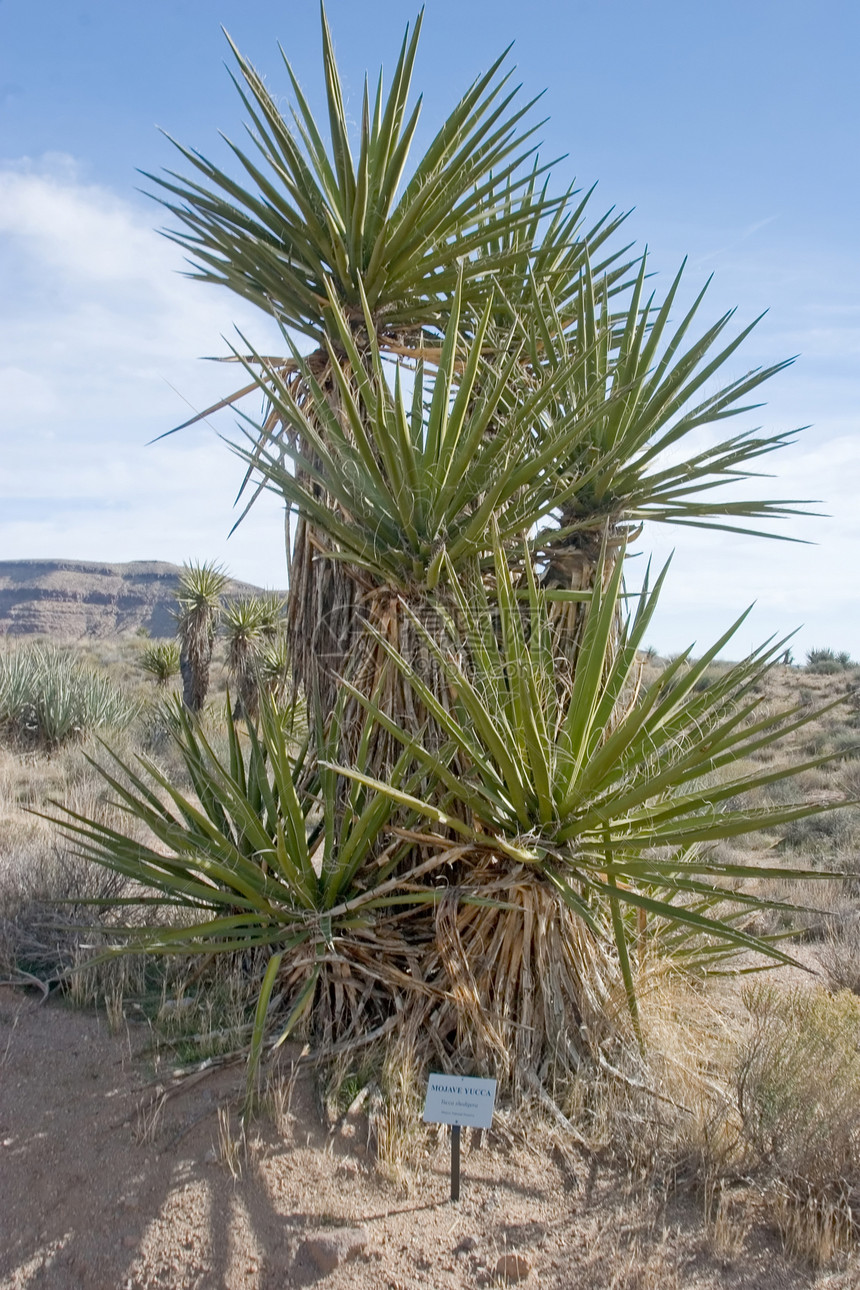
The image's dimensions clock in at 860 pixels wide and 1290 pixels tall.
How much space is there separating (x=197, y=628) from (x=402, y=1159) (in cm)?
1153

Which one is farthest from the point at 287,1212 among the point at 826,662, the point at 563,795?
the point at 826,662

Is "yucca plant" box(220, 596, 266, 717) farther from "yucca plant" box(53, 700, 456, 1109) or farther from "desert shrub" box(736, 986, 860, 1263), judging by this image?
"desert shrub" box(736, 986, 860, 1263)

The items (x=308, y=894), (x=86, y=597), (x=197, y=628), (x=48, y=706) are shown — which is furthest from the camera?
(x=86, y=597)

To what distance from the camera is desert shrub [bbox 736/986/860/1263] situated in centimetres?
313

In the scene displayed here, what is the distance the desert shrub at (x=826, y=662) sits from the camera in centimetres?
Result: 2409

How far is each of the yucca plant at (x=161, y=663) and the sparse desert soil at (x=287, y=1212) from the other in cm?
1353

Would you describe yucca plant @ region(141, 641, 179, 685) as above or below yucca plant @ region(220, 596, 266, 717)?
below

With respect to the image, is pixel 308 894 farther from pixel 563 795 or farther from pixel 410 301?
pixel 410 301

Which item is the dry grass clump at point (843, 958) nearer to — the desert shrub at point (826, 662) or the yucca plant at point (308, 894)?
the yucca plant at point (308, 894)

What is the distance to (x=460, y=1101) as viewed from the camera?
3203 millimetres

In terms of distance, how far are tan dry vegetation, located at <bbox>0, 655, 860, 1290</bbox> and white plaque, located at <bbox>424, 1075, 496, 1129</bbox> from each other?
1.05 feet

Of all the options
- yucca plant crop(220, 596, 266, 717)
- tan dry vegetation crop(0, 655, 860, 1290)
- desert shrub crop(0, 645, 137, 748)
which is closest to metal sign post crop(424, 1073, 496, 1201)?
tan dry vegetation crop(0, 655, 860, 1290)

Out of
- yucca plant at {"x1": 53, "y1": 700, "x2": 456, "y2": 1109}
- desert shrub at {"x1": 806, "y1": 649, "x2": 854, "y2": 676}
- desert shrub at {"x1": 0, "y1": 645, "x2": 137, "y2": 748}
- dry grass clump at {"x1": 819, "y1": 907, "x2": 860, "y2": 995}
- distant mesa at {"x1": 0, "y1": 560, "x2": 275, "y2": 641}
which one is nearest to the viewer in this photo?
yucca plant at {"x1": 53, "y1": 700, "x2": 456, "y2": 1109}

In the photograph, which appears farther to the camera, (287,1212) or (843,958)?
(843,958)
